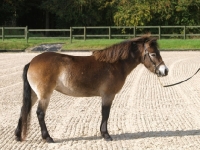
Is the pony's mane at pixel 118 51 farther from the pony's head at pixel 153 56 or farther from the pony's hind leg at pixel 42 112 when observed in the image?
the pony's hind leg at pixel 42 112

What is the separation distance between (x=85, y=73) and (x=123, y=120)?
1.92 m

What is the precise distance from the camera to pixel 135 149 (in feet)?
22.6

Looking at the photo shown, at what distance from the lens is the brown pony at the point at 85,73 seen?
7273 millimetres

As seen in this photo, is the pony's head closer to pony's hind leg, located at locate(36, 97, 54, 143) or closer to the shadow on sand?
the shadow on sand

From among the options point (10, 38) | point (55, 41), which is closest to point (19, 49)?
point (55, 41)

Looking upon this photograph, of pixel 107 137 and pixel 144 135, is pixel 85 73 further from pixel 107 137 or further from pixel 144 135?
pixel 144 135

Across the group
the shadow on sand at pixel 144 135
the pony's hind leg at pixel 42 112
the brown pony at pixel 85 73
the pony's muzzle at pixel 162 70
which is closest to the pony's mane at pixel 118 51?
the brown pony at pixel 85 73

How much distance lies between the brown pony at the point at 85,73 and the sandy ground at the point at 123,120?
13.6 inches

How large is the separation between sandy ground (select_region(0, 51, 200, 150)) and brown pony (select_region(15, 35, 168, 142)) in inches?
13.6

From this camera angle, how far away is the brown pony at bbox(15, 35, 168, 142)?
7273mm

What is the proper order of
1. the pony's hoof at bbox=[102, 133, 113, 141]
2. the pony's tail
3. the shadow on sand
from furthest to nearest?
1. the shadow on sand
2. the pony's hoof at bbox=[102, 133, 113, 141]
3. the pony's tail

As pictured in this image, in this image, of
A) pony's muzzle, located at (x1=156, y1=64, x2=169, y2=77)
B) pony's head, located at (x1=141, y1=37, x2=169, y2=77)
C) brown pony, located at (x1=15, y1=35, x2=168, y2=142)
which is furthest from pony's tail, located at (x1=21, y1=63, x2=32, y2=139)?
pony's muzzle, located at (x1=156, y1=64, x2=169, y2=77)

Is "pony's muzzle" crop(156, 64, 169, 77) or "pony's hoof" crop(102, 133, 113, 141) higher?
"pony's muzzle" crop(156, 64, 169, 77)

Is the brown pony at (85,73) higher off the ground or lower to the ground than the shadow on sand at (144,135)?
higher
